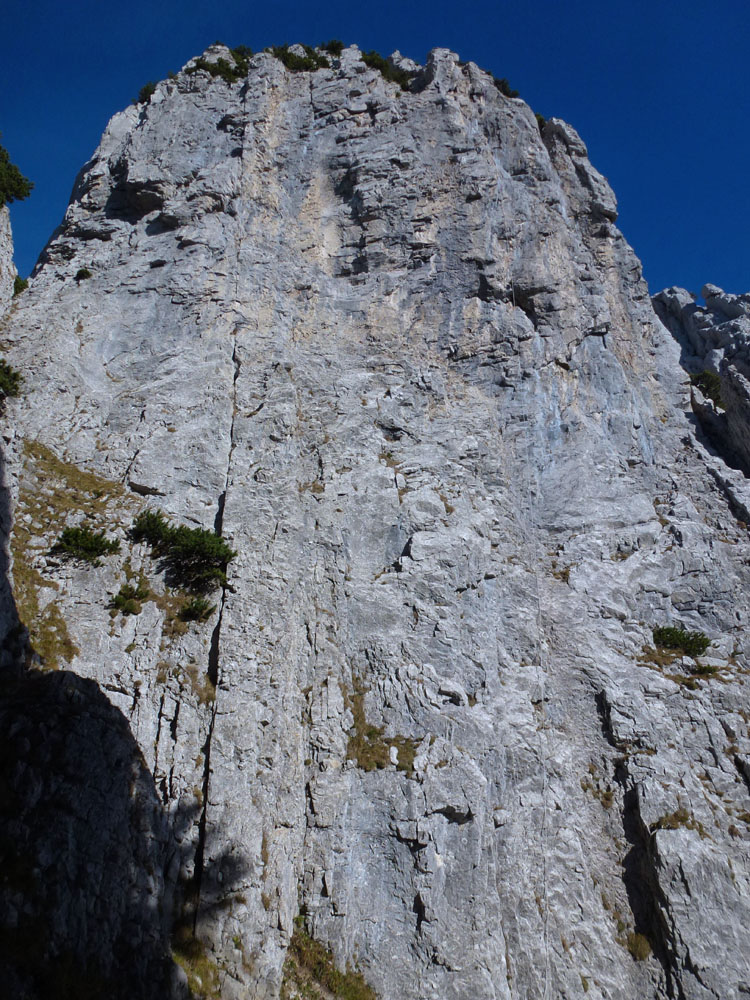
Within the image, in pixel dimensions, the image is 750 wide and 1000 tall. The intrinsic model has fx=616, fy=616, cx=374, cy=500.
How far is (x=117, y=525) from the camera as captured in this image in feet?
57.2

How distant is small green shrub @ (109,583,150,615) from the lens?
15.7m

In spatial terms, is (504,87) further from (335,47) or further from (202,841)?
(202,841)

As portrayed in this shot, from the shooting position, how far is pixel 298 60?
109 ft

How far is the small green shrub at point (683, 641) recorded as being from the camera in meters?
18.5

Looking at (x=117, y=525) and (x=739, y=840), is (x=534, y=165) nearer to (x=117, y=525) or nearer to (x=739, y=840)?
(x=117, y=525)

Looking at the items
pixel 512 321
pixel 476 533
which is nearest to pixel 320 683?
pixel 476 533

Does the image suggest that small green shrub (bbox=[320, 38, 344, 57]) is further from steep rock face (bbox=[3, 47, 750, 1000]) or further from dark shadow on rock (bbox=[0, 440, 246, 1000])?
dark shadow on rock (bbox=[0, 440, 246, 1000])

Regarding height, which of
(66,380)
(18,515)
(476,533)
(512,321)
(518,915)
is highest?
(512,321)

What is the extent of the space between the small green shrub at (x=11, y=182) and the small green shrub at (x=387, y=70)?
19.5m

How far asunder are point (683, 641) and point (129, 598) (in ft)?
52.4

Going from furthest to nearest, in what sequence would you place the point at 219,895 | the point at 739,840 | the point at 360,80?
the point at 360,80, the point at 739,840, the point at 219,895

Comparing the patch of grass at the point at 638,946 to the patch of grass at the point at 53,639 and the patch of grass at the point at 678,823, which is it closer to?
the patch of grass at the point at 678,823

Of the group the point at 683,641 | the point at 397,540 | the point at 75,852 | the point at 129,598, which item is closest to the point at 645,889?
the point at 683,641

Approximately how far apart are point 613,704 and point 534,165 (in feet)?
84.9
